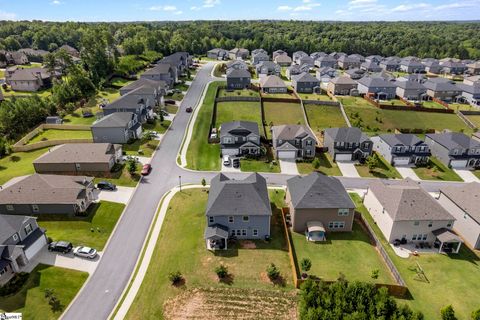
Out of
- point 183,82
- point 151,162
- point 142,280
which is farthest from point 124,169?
point 183,82

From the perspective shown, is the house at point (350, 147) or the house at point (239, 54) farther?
the house at point (239, 54)

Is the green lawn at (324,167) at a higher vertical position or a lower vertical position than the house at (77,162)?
lower

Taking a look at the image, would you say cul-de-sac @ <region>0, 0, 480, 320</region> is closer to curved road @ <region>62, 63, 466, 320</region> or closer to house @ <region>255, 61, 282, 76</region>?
curved road @ <region>62, 63, 466, 320</region>

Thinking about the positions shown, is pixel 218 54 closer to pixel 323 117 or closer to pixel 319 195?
pixel 323 117

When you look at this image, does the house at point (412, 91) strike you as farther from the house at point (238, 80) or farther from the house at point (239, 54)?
the house at point (239, 54)

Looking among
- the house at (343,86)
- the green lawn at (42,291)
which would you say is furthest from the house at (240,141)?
the house at (343,86)

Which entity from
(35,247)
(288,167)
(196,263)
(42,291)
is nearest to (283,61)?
(288,167)
